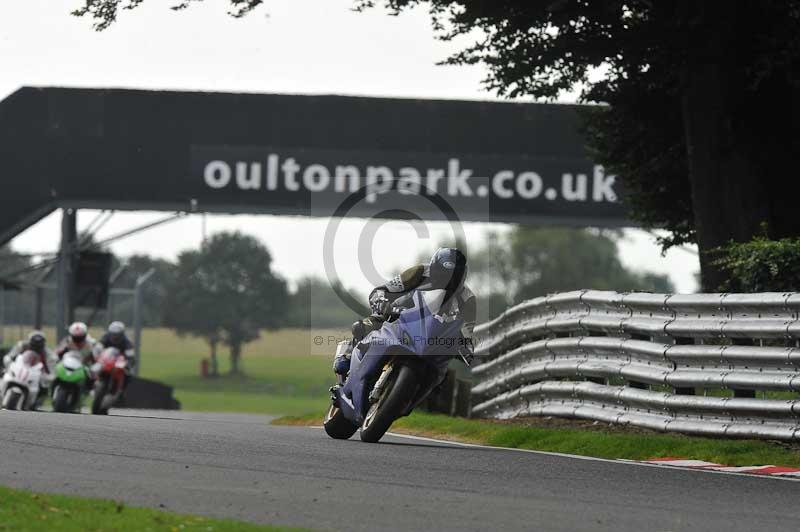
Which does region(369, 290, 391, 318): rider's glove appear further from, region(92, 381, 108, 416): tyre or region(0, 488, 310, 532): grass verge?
region(92, 381, 108, 416): tyre

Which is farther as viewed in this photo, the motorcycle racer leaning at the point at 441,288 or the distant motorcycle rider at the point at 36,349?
the distant motorcycle rider at the point at 36,349

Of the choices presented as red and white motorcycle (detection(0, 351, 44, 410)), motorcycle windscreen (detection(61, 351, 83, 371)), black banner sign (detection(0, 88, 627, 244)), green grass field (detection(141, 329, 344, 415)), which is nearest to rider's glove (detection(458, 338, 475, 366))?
red and white motorcycle (detection(0, 351, 44, 410))

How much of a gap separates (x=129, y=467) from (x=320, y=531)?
2518mm

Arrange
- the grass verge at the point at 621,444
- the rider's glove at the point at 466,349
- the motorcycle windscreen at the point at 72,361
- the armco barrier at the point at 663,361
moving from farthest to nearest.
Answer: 1. the motorcycle windscreen at the point at 72,361
2. the armco barrier at the point at 663,361
3. the rider's glove at the point at 466,349
4. the grass verge at the point at 621,444

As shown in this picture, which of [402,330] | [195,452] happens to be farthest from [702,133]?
[195,452]

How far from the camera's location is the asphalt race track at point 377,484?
8.43 metres

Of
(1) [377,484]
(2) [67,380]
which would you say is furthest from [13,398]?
(1) [377,484]

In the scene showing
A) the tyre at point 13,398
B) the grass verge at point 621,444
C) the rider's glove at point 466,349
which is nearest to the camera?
the grass verge at point 621,444

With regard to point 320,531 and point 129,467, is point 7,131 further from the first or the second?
point 320,531

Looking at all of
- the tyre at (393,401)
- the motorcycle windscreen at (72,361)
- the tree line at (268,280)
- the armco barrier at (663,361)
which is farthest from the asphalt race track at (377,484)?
the tree line at (268,280)

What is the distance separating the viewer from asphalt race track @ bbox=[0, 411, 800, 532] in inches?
332

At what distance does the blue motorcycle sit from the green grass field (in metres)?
49.2

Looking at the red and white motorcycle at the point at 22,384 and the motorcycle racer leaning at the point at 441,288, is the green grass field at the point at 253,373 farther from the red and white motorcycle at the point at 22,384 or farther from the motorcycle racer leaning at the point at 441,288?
the motorcycle racer leaning at the point at 441,288

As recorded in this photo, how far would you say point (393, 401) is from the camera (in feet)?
40.3
